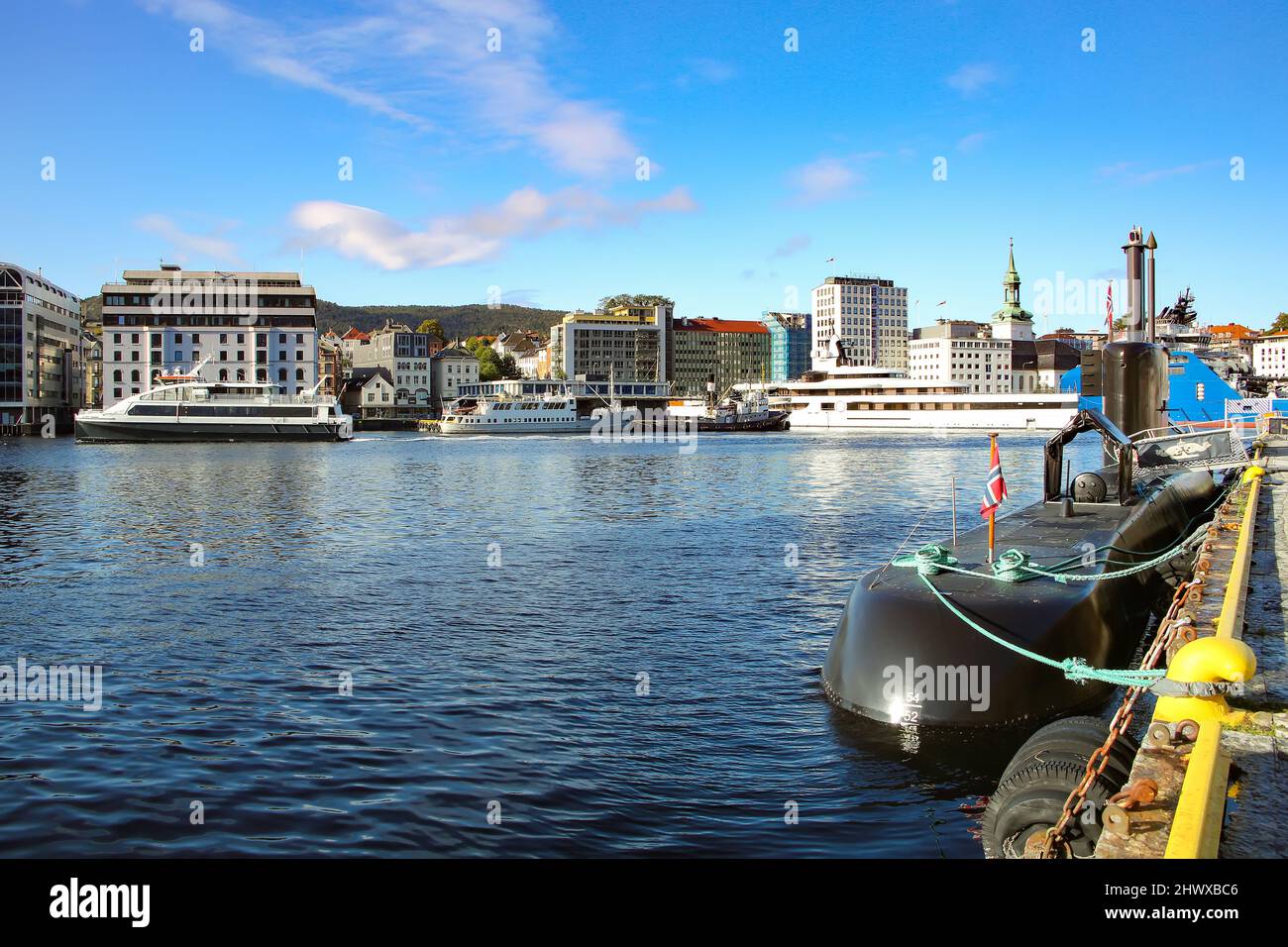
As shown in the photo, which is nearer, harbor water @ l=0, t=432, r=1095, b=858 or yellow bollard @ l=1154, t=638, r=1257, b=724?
yellow bollard @ l=1154, t=638, r=1257, b=724

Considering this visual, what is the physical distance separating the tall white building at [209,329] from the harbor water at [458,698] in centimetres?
11864

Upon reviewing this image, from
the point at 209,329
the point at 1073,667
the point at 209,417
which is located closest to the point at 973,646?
the point at 1073,667

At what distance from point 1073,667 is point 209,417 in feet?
384

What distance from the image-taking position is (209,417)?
11419 cm

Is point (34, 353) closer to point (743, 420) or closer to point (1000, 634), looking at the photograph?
point (743, 420)

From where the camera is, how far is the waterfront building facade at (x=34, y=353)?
13475 centimetres

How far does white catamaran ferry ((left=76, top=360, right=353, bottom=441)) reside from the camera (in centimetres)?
11138

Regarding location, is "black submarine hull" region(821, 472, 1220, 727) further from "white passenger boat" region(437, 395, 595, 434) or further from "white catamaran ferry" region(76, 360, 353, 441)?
"white passenger boat" region(437, 395, 595, 434)

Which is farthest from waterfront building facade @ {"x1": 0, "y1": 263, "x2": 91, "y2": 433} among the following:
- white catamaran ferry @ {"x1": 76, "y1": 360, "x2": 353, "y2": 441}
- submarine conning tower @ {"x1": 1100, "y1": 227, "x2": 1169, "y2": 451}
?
submarine conning tower @ {"x1": 1100, "y1": 227, "x2": 1169, "y2": 451}

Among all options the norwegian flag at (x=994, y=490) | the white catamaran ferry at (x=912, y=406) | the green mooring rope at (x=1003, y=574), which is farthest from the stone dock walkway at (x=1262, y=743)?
the white catamaran ferry at (x=912, y=406)

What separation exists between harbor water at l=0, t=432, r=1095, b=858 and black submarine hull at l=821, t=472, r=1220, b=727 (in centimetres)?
44

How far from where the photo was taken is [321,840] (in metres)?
9.94

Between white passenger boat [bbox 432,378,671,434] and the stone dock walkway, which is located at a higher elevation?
white passenger boat [bbox 432,378,671,434]

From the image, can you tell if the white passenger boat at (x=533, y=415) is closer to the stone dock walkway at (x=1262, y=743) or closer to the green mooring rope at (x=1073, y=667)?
the green mooring rope at (x=1073, y=667)
